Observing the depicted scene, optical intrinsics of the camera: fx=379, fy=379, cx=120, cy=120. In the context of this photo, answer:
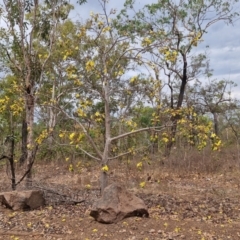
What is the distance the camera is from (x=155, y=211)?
6289mm

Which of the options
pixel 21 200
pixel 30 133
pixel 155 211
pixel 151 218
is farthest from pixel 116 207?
pixel 30 133

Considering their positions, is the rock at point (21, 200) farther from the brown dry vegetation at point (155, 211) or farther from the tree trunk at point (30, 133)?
the tree trunk at point (30, 133)

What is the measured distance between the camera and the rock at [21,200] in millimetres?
6348

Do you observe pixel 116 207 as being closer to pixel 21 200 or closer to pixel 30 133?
pixel 21 200

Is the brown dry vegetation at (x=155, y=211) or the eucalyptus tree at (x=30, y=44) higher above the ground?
the eucalyptus tree at (x=30, y=44)

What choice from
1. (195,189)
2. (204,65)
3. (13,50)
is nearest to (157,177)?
(195,189)

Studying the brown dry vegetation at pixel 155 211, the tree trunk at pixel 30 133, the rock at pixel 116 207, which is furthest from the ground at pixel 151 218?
the tree trunk at pixel 30 133

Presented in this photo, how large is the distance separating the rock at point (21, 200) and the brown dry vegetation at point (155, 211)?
0.13 metres

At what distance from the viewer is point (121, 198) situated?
565cm

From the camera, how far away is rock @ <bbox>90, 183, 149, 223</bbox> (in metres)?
A: 5.40

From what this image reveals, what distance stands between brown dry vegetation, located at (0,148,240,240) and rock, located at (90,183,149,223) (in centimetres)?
11

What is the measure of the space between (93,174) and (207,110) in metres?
7.52

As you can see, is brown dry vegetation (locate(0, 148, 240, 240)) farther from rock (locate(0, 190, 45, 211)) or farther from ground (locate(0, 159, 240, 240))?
rock (locate(0, 190, 45, 211))

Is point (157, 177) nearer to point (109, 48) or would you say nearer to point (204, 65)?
point (109, 48)
